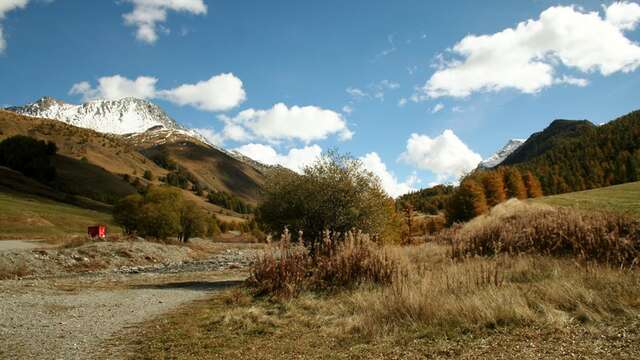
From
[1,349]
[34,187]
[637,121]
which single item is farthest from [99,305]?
[637,121]

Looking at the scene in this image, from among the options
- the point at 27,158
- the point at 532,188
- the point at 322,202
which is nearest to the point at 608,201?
the point at 322,202

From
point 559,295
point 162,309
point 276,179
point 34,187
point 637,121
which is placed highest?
point 637,121

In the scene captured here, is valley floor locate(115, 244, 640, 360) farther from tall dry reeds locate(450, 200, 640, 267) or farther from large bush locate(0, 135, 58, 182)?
large bush locate(0, 135, 58, 182)

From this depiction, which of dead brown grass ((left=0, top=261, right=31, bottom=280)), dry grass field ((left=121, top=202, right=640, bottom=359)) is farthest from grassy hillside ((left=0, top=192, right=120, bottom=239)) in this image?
dry grass field ((left=121, top=202, right=640, bottom=359))

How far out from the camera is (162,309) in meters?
15.8

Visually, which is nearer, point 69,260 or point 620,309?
point 620,309

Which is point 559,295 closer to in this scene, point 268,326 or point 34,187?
point 268,326

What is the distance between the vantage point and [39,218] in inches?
3984

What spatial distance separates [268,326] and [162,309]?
614cm

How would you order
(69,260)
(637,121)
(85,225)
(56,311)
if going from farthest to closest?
(637,121) < (85,225) < (69,260) < (56,311)

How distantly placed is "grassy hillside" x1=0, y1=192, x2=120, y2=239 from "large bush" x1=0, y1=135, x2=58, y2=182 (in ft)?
128

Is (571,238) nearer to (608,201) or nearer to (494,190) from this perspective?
(608,201)

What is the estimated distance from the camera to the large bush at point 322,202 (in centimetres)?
2802

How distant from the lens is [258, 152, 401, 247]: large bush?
91.9ft
